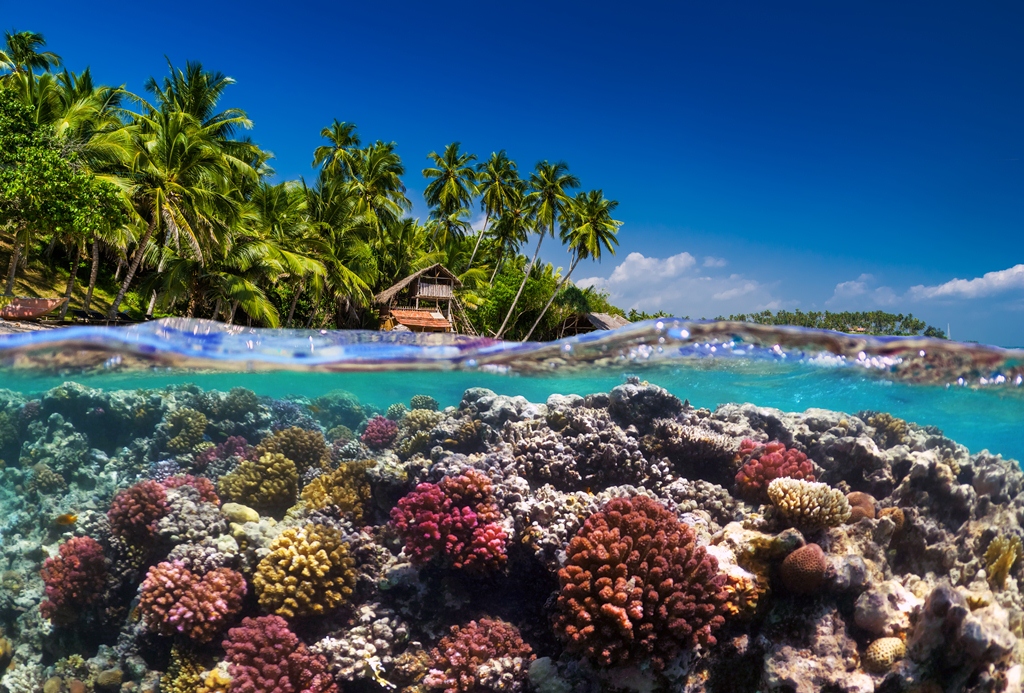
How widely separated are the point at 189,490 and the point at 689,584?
17.1ft

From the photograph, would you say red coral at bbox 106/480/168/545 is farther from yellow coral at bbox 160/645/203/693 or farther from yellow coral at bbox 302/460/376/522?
yellow coral at bbox 302/460/376/522

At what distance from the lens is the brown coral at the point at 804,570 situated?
5.46 metres

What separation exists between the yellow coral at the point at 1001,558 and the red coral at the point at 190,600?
7803 millimetres

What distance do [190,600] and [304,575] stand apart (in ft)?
3.49

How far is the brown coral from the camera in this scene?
17.9 ft

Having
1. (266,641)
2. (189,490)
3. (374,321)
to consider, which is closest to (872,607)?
(266,641)

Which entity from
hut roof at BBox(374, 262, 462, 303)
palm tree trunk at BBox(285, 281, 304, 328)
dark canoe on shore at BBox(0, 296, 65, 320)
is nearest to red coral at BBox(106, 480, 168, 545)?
dark canoe on shore at BBox(0, 296, 65, 320)

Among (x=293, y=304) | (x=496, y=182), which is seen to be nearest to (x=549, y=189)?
(x=496, y=182)

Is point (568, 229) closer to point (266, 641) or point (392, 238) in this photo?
point (392, 238)

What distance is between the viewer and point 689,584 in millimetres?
5258

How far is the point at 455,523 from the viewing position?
595 centimetres

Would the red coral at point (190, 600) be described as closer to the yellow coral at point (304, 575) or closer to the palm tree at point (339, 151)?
the yellow coral at point (304, 575)

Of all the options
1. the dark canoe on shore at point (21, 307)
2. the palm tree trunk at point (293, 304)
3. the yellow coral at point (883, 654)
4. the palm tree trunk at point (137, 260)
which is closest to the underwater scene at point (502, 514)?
the yellow coral at point (883, 654)

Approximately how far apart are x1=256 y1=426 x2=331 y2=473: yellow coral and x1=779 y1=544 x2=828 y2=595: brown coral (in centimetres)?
482
